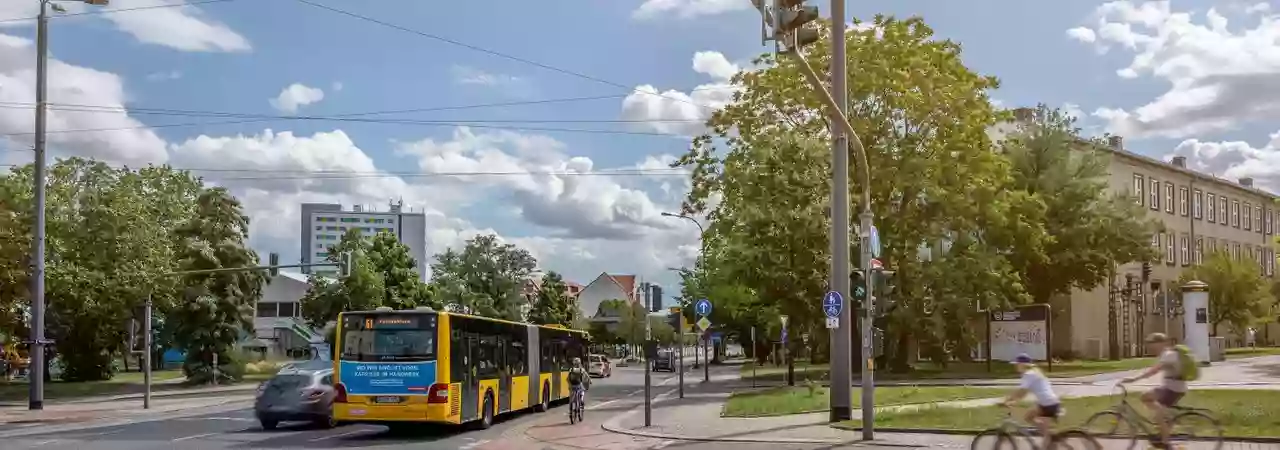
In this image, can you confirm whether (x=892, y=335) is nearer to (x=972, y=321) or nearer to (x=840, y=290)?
(x=972, y=321)

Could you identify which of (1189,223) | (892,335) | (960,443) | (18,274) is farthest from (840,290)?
(1189,223)

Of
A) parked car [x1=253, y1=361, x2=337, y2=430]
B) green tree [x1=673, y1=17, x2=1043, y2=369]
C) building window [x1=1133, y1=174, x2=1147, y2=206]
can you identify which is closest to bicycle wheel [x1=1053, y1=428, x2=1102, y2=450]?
parked car [x1=253, y1=361, x2=337, y2=430]

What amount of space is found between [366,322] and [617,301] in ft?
444

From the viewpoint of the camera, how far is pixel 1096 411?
70.0 ft

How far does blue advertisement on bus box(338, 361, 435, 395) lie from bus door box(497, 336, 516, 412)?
4.64 metres

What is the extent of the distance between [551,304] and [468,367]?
100m

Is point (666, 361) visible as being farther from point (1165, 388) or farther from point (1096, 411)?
point (1165, 388)

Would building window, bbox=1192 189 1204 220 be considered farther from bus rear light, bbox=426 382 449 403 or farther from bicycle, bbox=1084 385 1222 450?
bicycle, bbox=1084 385 1222 450

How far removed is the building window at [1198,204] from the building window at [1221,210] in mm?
3560

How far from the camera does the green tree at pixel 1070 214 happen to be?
52.4 meters

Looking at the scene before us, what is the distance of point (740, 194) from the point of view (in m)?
41.0

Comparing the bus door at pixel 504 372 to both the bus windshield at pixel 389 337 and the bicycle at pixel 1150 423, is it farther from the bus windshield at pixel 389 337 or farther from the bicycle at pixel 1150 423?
the bicycle at pixel 1150 423

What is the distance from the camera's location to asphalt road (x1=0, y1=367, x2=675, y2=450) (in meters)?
21.5

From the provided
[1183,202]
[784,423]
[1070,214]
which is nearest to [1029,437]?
[784,423]
